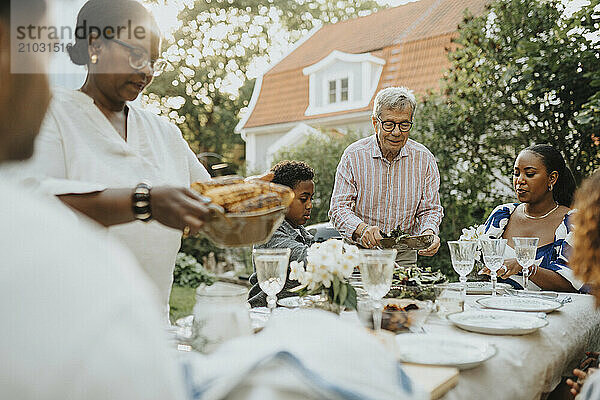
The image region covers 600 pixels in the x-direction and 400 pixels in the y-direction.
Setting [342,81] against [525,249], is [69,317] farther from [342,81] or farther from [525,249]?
[342,81]

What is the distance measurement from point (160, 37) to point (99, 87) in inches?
10.1

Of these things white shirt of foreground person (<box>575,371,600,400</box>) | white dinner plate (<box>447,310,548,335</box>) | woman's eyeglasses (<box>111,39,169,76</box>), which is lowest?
white dinner plate (<box>447,310,548,335</box>)

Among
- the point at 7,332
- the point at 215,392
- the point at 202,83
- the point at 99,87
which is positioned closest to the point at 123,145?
the point at 99,87

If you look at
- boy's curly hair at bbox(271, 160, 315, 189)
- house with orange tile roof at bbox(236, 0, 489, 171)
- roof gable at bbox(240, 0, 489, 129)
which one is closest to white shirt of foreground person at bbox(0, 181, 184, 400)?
boy's curly hair at bbox(271, 160, 315, 189)

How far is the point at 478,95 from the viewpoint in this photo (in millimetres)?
5898

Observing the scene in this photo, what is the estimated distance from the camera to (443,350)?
1596 mm

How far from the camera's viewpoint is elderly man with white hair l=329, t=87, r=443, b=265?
3.49 m

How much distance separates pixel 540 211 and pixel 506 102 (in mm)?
2469

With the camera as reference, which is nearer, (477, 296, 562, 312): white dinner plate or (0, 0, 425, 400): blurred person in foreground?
(0, 0, 425, 400): blurred person in foreground

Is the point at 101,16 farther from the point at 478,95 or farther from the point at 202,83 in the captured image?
the point at 202,83

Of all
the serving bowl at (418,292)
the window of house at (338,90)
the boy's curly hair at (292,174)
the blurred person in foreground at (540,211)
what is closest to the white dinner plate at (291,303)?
the serving bowl at (418,292)

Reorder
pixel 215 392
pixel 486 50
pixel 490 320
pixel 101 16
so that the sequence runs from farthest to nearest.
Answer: pixel 486 50
pixel 490 320
pixel 101 16
pixel 215 392

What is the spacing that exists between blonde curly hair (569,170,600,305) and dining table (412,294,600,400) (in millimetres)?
263

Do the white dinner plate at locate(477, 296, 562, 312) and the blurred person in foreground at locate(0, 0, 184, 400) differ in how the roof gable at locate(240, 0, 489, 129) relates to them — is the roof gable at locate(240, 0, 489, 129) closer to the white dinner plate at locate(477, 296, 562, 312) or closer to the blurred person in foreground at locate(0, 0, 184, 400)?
the white dinner plate at locate(477, 296, 562, 312)
